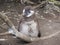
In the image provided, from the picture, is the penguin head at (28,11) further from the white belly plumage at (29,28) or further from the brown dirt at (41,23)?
the brown dirt at (41,23)

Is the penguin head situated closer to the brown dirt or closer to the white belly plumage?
the white belly plumage

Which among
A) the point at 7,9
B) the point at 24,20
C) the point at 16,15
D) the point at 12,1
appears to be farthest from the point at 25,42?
the point at 12,1

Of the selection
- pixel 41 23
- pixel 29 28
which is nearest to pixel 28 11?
pixel 29 28

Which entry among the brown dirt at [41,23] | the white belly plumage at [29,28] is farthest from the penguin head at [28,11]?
Answer: the brown dirt at [41,23]

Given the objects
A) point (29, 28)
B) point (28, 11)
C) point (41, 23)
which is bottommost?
point (41, 23)

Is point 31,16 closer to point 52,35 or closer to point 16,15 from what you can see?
point 52,35

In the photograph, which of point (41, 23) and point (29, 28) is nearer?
point (29, 28)

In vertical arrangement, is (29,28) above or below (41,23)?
above

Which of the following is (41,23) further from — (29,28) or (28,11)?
(28,11)

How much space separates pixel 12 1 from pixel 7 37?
322cm

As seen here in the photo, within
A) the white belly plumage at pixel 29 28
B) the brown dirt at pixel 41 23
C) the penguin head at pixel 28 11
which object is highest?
the penguin head at pixel 28 11

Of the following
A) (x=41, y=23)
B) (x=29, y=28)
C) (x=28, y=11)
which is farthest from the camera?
(x=41, y=23)

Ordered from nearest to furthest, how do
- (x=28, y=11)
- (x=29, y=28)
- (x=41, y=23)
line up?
1. (x=28, y=11)
2. (x=29, y=28)
3. (x=41, y=23)

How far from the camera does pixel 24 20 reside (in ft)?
15.6
